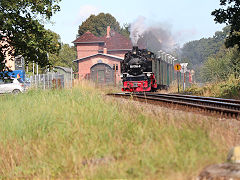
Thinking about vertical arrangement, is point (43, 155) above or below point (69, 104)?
below

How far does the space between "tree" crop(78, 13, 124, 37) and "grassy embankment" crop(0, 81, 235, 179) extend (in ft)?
344

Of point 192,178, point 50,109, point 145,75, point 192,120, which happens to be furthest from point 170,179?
point 145,75

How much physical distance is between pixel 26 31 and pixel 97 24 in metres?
99.1

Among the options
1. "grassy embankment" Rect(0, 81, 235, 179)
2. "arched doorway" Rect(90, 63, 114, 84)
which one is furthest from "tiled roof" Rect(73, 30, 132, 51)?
"grassy embankment" Rect(0, 81, 235, 179)

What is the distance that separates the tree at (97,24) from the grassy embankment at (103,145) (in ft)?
344

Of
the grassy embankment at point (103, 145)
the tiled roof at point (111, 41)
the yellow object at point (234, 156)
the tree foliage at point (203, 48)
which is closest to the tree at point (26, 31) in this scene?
the grassy embankment at point (103, 145)

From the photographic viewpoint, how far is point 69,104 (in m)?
10.2

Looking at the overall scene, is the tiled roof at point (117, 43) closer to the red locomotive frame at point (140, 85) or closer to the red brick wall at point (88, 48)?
the red brick wall at point (88, 48)

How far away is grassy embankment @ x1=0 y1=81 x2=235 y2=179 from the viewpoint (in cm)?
505

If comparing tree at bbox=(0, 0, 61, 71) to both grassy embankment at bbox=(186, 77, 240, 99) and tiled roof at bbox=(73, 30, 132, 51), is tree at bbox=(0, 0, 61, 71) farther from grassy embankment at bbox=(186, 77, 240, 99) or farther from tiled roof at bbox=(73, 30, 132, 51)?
tiled roof at bbox=(73, 30, 132, 51)

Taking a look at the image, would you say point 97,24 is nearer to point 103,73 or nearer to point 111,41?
point 111,41

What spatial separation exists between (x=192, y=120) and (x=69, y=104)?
383 centimetres

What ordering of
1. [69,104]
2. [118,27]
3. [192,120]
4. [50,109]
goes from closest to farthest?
[192,120], [50,109], [69,104], [118,27]

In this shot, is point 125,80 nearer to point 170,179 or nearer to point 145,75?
point 145,75
